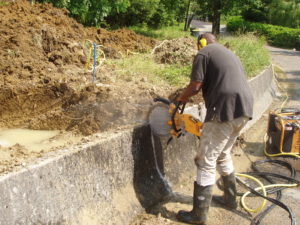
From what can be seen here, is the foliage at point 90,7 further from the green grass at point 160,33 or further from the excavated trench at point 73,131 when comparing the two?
the excavated trench at point 73,131

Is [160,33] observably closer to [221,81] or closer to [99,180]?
[221,81]

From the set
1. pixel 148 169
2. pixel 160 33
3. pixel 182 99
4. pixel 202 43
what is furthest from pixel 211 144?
pixel 160 33

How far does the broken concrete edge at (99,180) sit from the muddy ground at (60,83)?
676 millimetres

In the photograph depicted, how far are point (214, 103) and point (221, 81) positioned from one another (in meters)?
0.27

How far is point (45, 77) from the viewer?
25.0ft

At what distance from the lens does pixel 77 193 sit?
3811mm

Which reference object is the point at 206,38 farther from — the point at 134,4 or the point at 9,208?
the point at 134,4

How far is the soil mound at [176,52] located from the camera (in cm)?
1034

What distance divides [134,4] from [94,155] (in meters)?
19.9

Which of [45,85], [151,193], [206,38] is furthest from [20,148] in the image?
[206,38]

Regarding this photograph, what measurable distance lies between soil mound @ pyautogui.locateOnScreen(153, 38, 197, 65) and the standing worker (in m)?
5.83

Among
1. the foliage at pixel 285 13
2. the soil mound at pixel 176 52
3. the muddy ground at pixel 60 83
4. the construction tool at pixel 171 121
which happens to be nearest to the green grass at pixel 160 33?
the soil mound at pixel 176 52

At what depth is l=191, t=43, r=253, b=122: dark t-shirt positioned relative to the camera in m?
4.09

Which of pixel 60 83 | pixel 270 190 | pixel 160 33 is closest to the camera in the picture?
pixel 270 190
